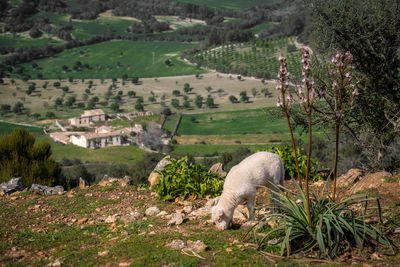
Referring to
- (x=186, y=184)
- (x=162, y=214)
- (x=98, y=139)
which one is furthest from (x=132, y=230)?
(x=98, y=139)

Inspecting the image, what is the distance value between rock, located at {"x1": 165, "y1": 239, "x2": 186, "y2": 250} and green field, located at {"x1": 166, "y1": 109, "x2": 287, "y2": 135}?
186 ft

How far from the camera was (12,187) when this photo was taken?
16734 millimetres

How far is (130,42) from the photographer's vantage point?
13325 centimetres

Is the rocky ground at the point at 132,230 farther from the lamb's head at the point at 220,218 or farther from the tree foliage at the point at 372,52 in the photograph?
the tree foliage at the point at 372,52

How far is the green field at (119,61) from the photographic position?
371 feet

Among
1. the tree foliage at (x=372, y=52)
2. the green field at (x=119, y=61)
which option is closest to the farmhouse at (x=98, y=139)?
the green field at (x=119, y=61)

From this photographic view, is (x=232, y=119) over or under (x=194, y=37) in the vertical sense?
under

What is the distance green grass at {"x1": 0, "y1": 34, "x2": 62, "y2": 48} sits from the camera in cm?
12975

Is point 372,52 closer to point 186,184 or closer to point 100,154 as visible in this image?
point 186,184

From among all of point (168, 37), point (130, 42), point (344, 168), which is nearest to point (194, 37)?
point (168, 37)

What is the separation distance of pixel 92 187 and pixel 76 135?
55996 millimetres

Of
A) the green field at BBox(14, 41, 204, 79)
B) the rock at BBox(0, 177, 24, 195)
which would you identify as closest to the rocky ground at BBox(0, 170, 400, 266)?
the rock at BBox(0, 177, 24, 195)

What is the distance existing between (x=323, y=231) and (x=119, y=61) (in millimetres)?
113965

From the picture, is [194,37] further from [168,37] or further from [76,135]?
[76,135]
